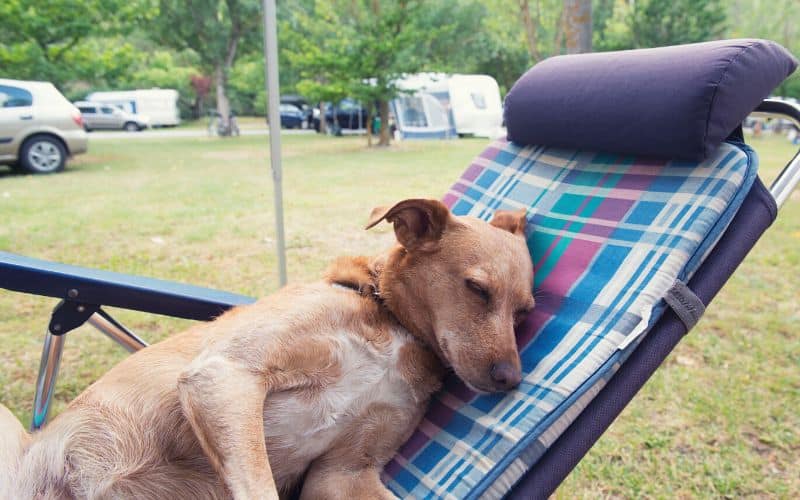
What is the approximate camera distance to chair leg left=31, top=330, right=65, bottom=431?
2672 mm

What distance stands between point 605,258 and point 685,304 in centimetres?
35

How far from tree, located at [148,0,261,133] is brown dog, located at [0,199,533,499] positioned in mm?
28365

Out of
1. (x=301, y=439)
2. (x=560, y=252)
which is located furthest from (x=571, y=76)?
(x=301, y=439)

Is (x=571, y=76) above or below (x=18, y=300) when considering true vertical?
above

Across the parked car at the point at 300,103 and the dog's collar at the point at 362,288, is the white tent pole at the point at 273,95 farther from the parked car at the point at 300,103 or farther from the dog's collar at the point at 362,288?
the parked car at the point at 300,103

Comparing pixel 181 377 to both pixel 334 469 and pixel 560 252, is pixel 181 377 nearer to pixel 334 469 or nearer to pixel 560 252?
pixel 334 469

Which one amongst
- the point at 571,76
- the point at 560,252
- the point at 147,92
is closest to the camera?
the point at 560,252

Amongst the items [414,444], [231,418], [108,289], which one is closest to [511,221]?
[414,444]

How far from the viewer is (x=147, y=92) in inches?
1585

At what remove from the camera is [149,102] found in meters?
40.2

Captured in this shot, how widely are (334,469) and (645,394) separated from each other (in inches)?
103

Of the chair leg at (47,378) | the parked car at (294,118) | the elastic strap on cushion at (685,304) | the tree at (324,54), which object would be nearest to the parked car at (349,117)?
the parked car at (294,118)

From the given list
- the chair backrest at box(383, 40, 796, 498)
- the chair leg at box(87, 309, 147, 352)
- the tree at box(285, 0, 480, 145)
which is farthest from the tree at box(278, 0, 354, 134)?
the chair backrest at box(383, 40, 796, 498)

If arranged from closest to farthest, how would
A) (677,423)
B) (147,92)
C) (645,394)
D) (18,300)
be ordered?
(677,423) → (645,394) → (18,300) → (147,92)
